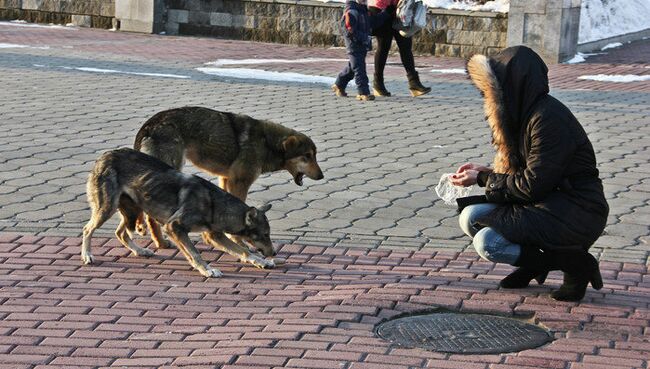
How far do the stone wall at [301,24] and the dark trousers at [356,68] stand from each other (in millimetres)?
4709

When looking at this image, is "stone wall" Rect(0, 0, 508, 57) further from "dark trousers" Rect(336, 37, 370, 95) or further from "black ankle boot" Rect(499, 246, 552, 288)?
"black ankle boot" Rect(499, 246, 552, 288)

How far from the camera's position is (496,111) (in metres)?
6.45

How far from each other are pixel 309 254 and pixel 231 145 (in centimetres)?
97

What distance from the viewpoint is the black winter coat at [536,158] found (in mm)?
6332

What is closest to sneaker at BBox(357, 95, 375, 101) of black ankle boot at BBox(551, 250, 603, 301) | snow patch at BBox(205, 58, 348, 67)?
snow patch at BBox(205, 58, 348, 67)

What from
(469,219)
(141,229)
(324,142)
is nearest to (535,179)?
(469,219)

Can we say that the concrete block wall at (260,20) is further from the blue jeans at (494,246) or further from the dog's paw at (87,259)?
the blue jeans at (494,246)

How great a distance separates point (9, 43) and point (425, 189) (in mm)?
11603

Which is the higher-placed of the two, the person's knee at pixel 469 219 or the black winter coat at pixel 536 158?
the black winter coat at pixel 536 158

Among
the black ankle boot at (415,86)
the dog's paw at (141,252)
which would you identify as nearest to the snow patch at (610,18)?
the black ankle boot at (415,86)

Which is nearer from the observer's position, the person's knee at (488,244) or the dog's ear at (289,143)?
the person's knee at (488,244)

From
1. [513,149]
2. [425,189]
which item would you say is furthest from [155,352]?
[425,189]

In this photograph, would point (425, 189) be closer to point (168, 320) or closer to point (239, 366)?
point (168, 320)

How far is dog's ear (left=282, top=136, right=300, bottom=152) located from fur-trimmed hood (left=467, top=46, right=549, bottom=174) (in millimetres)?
1999
